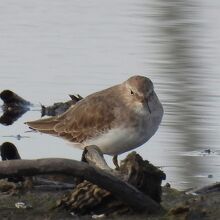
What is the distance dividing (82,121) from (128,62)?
2720 mm

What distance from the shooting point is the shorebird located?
9.80 m

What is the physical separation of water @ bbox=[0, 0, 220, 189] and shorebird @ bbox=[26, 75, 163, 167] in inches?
9.3

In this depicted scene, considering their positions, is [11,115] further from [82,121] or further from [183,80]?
[183,80]

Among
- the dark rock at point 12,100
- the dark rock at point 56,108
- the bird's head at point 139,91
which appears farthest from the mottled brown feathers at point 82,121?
the dark rock at point 12,100

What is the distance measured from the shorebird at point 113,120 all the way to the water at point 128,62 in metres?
0.24

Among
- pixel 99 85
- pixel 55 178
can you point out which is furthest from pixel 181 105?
pixel 55 178

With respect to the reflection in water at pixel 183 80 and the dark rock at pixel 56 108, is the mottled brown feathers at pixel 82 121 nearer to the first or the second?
the reflection in water at pixel 183 80

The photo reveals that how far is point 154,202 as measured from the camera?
317 inches

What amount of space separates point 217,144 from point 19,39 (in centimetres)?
417

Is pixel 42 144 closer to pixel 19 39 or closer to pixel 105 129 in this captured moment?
pixel 105 129

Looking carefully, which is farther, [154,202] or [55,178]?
[55,178]

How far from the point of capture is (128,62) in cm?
1300

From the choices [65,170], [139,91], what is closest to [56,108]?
[139,91]

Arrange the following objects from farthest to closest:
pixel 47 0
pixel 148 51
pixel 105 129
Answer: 1. pixel 47 0
2. pixel 148 51
3. pixel 105 129
